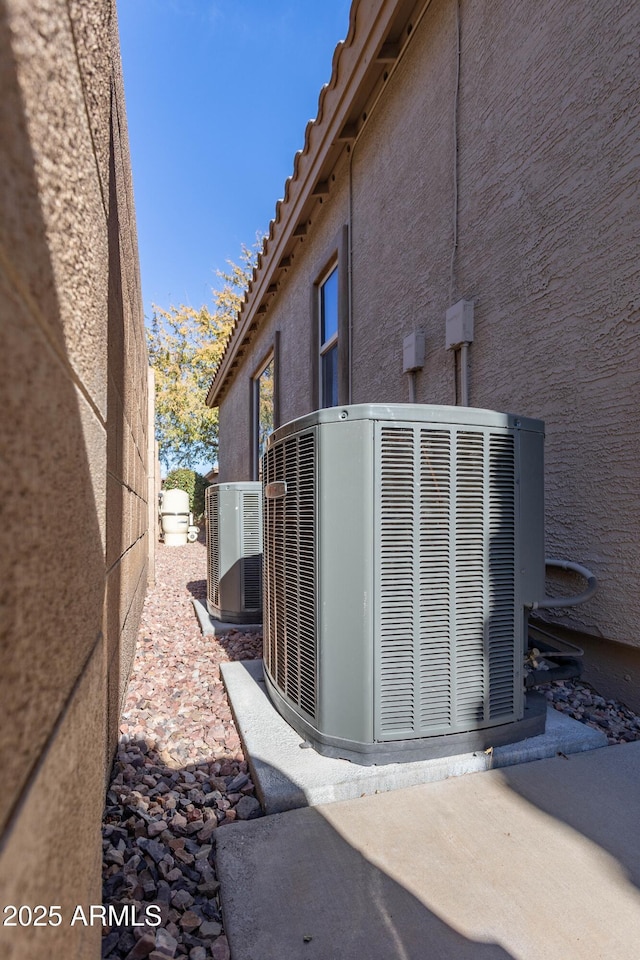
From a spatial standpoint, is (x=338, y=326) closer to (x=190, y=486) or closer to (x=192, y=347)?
(x=190, y=486)

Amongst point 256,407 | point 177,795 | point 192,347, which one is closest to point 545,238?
point 177,795

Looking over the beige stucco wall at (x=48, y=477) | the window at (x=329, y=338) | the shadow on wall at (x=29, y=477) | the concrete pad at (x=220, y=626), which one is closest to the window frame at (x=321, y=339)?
the window at (x=329, y=338)

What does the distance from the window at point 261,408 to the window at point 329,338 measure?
2508 millimetres

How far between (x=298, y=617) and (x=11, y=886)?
173cm

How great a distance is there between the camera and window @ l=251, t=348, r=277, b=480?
30.1 ft

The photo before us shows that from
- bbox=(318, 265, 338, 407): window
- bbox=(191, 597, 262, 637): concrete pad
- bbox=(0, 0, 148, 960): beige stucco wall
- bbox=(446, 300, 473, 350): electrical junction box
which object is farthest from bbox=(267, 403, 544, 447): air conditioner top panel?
bbox=(318, 265, 338, 407): window

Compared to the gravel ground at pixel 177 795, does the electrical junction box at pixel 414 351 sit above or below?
above

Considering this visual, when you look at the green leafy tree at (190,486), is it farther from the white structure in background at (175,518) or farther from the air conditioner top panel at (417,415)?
the air conditioner top panel at (417,415)

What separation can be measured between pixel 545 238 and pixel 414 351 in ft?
4.31

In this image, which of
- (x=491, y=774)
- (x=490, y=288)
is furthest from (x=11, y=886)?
(x=490, y=288)

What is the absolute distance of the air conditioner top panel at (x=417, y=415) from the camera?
1918 millimetres

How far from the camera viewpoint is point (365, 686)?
1.91m

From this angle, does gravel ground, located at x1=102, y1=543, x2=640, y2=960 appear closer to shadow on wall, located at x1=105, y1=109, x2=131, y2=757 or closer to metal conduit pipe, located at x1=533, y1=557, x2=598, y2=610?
shadow on wall, located at x1=105, y1=109, x2=131, y2=757

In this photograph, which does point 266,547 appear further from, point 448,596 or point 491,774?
point 491,774
